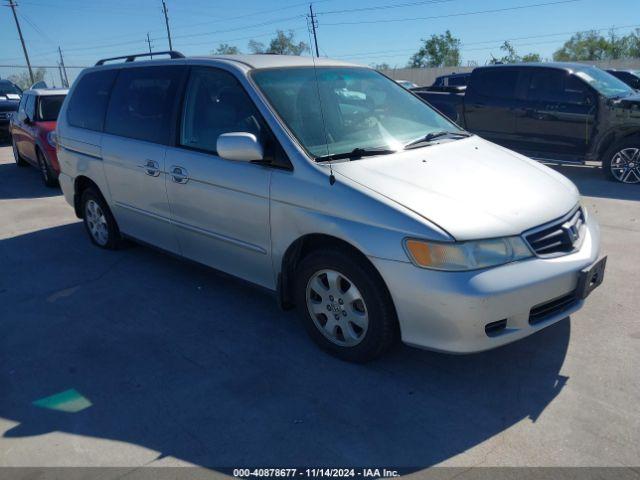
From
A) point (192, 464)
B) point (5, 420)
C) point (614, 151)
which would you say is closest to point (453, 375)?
point (192, 464)

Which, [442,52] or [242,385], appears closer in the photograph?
[242,385]

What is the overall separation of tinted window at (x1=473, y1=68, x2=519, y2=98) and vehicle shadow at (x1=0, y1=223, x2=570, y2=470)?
21.5 feet

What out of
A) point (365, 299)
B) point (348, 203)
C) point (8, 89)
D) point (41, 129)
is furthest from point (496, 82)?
point (8, 89)

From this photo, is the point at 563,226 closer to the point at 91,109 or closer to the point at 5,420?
the point at 5,420

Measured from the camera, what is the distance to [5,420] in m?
2.95

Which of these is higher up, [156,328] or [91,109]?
[91,109]

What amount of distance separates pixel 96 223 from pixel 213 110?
2.48m

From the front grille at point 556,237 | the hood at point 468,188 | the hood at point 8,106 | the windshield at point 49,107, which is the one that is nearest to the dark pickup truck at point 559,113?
the hood at point 468,188

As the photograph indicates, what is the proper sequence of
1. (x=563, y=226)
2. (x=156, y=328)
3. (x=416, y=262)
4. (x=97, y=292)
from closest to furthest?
1. (x=416, y=262)
2. (x=563, y=226)
3. (x=156, y=328)
4. (x=97, y=292)

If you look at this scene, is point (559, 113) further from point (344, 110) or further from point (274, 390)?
point (274, 390)

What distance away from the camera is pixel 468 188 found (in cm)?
312

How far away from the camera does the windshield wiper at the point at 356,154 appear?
10.9 feet

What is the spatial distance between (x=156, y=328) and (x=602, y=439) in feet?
9.54

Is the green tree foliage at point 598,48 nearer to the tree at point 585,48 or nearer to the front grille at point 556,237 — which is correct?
the tree at point 585,48
